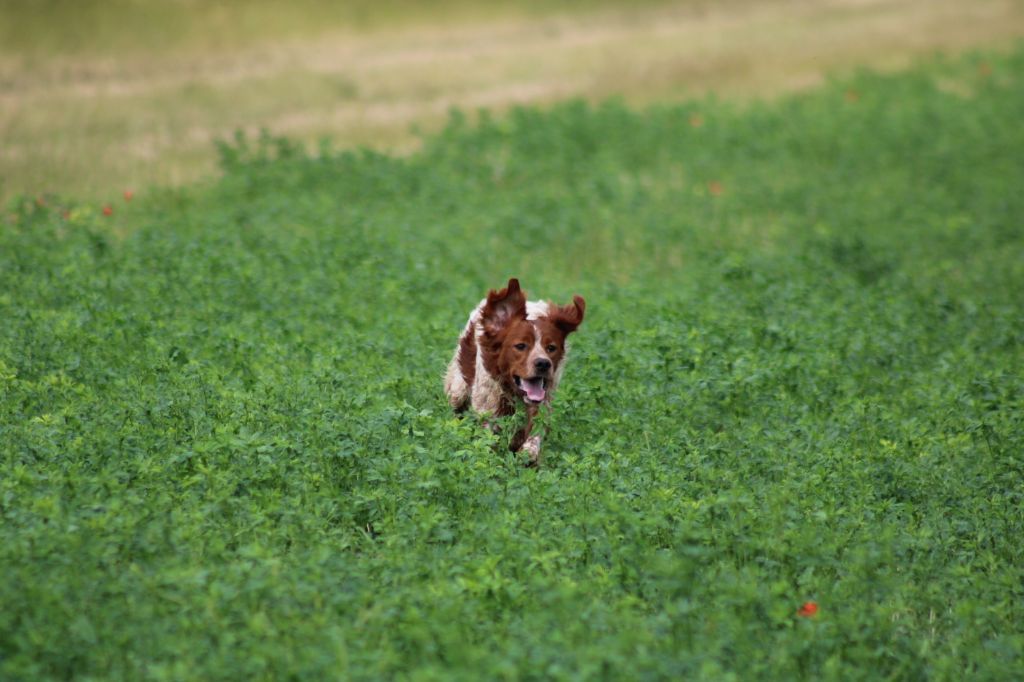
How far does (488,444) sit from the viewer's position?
24.9 feet

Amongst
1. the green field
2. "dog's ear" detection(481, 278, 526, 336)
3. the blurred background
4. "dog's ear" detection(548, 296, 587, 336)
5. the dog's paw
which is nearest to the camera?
the green field

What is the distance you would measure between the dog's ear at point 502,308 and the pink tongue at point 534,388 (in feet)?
1.50

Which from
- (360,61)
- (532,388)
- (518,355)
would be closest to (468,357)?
(518,355)

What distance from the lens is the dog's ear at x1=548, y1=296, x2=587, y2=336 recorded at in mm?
8680

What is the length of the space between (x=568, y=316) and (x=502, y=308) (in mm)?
477

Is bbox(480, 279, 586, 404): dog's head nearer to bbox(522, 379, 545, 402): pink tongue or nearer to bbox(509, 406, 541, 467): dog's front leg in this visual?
bbox(522, 379, 545, 402): pink tongue

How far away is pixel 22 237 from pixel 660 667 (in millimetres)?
9303

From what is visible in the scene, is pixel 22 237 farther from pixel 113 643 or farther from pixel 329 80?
pixel 329 80

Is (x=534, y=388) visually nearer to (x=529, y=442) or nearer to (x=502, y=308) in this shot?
(x=529, y=442)

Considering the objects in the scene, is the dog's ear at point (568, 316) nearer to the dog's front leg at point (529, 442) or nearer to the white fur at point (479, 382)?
the white fur at point (479, 382)

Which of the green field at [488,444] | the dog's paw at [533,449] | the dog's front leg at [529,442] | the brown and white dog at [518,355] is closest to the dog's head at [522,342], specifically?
the brown and white dog at [518,355]

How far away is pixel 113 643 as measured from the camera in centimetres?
548

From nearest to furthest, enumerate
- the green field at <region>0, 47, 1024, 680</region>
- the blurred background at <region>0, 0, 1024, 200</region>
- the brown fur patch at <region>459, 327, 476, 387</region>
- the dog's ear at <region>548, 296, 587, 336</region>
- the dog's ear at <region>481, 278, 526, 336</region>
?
1. the green field at <region>0, 47, 1024, 680</region>
2. the dog's ear at <region>481, 278, 526, 336</region>
3. the dog's ear at <region>548, 296, 587, 336</region>
4. the brown fur patch at <region>459, 327, 476, 387</region>
5. the blurred background at <region>0, 0, 1024, 200</region>

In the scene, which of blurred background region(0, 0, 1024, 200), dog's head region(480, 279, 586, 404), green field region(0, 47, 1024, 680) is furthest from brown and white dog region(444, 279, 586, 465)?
blurred background region(0, 0, 1024, 200)
